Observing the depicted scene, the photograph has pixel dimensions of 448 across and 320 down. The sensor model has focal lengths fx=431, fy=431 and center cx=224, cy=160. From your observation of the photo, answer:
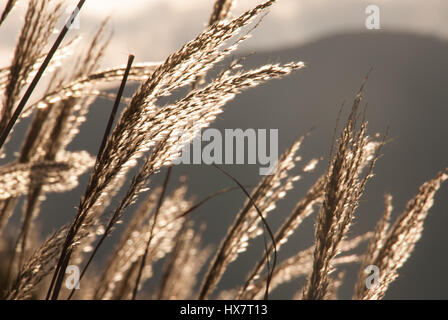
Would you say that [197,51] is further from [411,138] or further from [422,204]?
[411,138]

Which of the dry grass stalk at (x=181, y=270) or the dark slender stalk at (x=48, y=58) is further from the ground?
the dark slender stalk at (x=48, y=58)

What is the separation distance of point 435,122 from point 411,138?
221 centimetres

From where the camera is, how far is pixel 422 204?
1481 mm

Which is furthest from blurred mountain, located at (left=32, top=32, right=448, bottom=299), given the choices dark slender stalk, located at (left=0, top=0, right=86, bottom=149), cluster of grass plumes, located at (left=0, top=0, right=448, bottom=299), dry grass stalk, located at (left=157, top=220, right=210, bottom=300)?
dark slender stalk, located at (left=0, top=0, right=86, bottom=149)

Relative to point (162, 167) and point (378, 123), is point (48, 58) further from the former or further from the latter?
point (378, 123)

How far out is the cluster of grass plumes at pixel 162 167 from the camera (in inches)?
38.8

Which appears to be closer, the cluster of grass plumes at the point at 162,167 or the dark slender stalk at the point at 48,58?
the cluster of grass plumes at the point at 162,167

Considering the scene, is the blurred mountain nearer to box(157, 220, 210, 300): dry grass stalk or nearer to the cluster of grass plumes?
box(157, 220, 210, 300): dry grass stalk

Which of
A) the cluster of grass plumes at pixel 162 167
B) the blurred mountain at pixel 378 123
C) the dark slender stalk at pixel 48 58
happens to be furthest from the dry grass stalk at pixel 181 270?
the blurred mountain at pixel 378 123

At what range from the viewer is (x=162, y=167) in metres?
1.16

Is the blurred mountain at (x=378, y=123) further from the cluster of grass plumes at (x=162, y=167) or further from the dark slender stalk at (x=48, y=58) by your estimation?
the dark slender stalk at (x=48, y=58)

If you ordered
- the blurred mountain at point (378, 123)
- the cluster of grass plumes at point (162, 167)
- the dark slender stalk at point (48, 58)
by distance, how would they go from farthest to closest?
the blurred mountain at point (378, 123)
the dark slender stalk at point (48, 58)
the cluster of grass plumes at point (162, 167)

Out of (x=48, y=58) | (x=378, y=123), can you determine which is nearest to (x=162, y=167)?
(x=48, y=58)

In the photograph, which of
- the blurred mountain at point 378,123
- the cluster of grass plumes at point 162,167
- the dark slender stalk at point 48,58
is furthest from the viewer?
the blurred mountain at point 378,123
